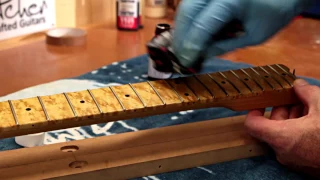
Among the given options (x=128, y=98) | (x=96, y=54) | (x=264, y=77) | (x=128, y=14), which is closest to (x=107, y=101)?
(x=128, y=98)

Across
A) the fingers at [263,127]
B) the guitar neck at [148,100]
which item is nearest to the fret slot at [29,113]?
the guitar neck at [148,100]

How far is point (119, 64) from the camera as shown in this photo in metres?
0.92

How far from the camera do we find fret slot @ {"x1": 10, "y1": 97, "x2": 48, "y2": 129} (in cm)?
48

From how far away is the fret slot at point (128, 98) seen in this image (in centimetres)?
53

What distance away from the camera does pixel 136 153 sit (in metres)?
0.56

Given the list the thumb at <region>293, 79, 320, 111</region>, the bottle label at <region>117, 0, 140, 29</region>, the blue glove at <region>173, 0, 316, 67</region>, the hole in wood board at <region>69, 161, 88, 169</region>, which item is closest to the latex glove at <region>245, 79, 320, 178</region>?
the thumb at <region>293, 79, 320, 111</region>

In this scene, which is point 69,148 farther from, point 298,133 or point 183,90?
point 298,133

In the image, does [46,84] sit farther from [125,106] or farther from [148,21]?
[148,21]

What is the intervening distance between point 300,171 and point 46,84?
0.43 meters

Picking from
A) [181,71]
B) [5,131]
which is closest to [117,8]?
[181,71]

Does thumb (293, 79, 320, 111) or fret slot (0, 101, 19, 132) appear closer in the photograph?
fret slot (0, 101, 19, 132)

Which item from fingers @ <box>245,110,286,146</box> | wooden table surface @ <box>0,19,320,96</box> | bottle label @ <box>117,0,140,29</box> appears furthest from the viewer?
bottle label @ <box>117,0,140,29</box>

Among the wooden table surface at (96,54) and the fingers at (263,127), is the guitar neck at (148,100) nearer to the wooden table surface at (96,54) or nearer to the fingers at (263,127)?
the fingers at (263,127)

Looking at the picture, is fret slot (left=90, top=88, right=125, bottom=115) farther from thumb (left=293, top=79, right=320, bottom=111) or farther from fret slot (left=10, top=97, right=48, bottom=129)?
thumb (left=293, top=79, right=320, bottom=111)
